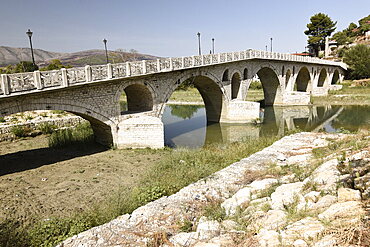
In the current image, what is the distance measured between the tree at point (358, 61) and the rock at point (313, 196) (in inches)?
1919

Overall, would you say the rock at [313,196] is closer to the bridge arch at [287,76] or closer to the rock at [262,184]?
the rock at [262,184]

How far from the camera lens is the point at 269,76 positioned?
32.7 metres

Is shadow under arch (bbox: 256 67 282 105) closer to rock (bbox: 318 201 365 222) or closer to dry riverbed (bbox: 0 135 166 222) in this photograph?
dry riverbed (bbox: 0 135 166 222)

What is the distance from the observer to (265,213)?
437 cm

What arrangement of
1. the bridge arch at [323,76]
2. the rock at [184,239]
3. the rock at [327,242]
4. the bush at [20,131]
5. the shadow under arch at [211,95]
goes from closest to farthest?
the rock at [327,242] < the rock at [184,239] < the bush at [20,131] < the shadow under arch at [211,95] < the bridge arch at [323,76]

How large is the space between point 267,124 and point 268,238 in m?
20.7

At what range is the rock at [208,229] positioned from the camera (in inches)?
165

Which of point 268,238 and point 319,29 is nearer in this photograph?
point 268,238

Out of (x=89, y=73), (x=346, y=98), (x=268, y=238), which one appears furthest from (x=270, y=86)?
(x=268, y=238)

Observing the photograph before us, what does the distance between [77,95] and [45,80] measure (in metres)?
1.86

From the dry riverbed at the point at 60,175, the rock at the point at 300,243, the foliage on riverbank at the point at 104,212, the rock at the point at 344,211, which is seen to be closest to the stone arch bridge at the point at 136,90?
the dry riverbed at the point at 60,175

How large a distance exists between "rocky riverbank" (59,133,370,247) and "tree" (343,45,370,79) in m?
46.1

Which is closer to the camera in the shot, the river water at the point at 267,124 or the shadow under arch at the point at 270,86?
the river water at the point at 267,124

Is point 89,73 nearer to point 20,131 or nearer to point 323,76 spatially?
point 20,131
